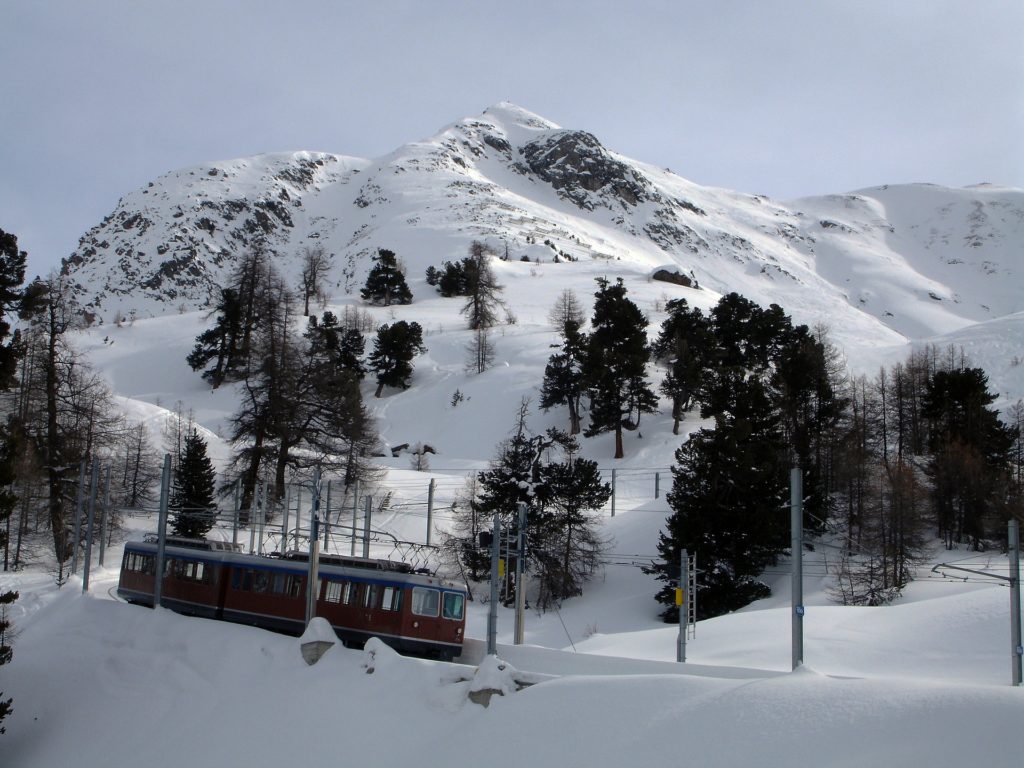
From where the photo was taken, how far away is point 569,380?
54.8 meters

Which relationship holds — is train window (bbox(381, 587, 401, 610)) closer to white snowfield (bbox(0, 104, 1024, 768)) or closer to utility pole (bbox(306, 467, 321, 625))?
utility pole (bbox(306, 467, 321, 625))

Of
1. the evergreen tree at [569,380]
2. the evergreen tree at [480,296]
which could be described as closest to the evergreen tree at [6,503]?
the evergreen tree at [569,380]

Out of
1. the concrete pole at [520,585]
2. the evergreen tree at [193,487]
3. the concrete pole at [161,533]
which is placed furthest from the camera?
the evergreen tree at [193,487]

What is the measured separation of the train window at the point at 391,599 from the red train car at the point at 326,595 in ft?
0.08

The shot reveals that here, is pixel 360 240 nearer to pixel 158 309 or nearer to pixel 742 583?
pixel 158 309

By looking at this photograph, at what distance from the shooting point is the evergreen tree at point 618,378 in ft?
168

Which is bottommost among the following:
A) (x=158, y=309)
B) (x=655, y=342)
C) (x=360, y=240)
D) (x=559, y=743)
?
(x=559, y=743)

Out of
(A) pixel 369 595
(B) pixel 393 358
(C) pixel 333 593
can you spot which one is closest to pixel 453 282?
(B) pixel 393 358

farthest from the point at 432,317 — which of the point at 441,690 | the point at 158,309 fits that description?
the point at 158,309

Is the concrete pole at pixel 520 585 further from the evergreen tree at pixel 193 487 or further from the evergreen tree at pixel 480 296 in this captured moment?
the evergreen tree at pixel 480 296

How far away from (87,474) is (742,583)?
29.6m

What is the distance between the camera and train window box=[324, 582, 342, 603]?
23734 millimetres

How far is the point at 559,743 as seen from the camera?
1425cm

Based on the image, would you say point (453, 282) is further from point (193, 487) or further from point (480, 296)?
point (193, 487)
